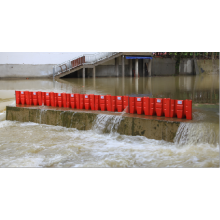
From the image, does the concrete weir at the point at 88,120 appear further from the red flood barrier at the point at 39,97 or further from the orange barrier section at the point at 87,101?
the red flood barrier at the point at 39,97

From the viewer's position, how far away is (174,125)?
318 inches

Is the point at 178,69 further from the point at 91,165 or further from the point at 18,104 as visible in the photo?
the point at 91,165

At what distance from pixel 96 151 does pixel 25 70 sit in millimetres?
27514

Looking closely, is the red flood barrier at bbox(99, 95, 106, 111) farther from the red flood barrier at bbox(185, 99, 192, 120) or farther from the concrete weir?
the red flood barrier at bbox(185, 99, 192, 120)

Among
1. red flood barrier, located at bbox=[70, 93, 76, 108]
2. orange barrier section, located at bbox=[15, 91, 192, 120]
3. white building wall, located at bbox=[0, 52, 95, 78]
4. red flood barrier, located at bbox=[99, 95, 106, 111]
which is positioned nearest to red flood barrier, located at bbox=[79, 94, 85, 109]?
orange barrier section, located at bbox=[15, 91, 192, 120]

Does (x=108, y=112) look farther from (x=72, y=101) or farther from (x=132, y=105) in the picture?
(x=72, y=101)

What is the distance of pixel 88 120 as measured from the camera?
1012 centimetres

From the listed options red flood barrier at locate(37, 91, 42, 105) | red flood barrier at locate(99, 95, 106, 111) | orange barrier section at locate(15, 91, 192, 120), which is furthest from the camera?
red flood barrier at locate(37, 91, 42, 105)

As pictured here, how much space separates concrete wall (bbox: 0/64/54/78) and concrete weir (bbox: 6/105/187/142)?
21.3 meters

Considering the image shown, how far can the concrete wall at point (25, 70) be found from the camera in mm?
31672

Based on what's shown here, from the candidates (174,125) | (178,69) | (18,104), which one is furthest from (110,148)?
(178,69)

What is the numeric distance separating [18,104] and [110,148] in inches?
253

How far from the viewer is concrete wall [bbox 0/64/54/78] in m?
31.7

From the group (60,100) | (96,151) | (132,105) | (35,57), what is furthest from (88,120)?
(35,57)
